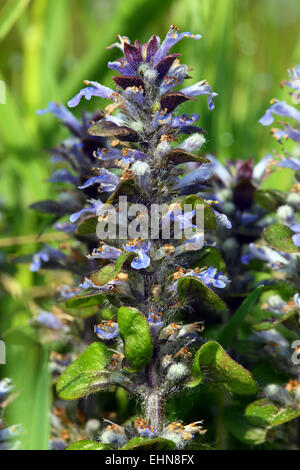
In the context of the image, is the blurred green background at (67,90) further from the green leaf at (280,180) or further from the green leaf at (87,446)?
the green leaf at (87,446)

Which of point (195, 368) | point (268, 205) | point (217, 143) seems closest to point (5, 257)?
point (217, 143)

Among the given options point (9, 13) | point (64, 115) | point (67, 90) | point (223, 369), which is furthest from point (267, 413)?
point (67, 90)

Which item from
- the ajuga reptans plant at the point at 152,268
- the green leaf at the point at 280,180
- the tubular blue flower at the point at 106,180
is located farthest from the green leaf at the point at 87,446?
the green leaf at the point at 280,180

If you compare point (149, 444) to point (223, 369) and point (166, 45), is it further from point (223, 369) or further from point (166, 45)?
point (166, 45)

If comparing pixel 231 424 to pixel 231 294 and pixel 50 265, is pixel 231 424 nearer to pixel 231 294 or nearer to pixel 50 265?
pixel 231 294

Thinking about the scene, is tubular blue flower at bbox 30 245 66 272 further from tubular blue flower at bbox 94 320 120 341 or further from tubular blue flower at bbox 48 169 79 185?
tubular blue flower at bbox 94 320 120 341
